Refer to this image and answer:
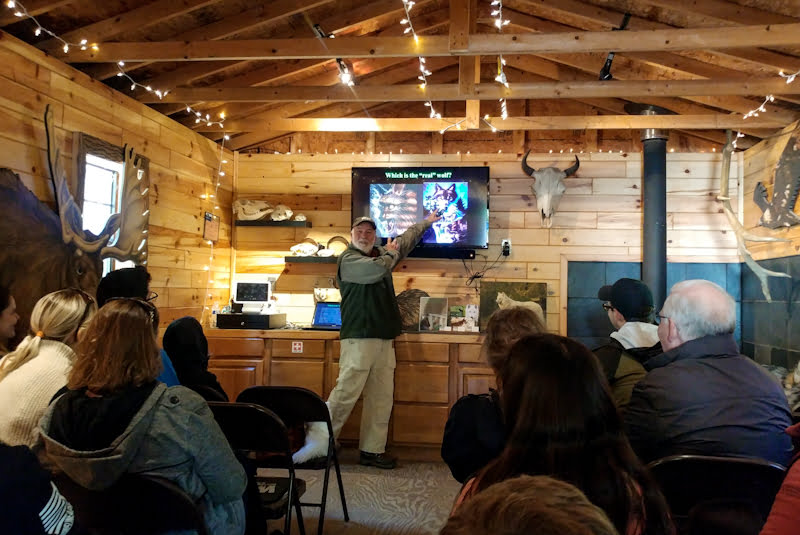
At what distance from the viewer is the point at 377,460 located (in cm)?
411

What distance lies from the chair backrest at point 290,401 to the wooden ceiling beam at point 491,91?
2.39 m

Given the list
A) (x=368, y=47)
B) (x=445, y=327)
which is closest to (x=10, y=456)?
(x=368, y=47)

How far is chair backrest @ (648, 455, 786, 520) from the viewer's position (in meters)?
1.46

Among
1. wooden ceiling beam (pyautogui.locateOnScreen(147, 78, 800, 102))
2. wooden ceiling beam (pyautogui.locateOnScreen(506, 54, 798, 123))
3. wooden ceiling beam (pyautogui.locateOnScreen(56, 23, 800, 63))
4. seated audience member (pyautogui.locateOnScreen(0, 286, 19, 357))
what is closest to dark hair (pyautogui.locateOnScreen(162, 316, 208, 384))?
seated audience member (pyautogui.locateOnScreen(0, 286, 19, 357))

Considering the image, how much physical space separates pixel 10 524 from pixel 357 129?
4319mm

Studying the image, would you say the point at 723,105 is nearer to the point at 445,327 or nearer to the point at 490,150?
the point at 490,150

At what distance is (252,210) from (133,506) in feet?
13.2

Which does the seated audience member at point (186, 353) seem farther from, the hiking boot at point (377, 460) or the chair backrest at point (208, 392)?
the hiking boot at point (377, 460)

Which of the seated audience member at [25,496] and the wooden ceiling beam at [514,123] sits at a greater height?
the wooden ceiling beam at [514,123]

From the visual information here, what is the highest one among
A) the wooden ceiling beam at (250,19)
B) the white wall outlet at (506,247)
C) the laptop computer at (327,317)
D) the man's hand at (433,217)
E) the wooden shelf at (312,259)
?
the wooden ceiling beam at (250,19)

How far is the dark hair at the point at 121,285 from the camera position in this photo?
2807 millimetres

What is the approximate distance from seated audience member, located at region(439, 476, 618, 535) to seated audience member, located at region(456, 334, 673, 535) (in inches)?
21.9

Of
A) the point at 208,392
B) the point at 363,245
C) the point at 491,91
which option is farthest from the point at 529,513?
the point at 491,91

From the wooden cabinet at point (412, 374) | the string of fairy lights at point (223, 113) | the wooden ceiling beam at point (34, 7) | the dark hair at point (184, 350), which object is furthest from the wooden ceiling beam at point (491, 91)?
the dark hair at point (184, 350)
